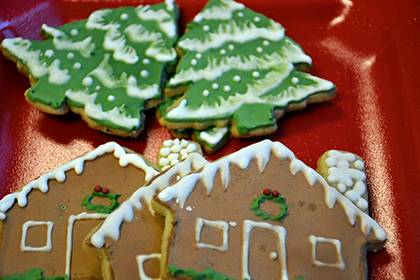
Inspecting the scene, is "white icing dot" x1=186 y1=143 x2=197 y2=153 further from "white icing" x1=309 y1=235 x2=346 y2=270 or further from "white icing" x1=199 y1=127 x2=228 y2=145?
"white icing" x1=309 y1=235 x2=346 y2=270

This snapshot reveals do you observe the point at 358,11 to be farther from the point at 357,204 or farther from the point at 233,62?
the point at 357,204

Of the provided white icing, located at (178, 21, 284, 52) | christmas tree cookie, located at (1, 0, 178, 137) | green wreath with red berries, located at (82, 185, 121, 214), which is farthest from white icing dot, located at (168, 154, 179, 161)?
white icing, located at (178, 21, 284, 52)

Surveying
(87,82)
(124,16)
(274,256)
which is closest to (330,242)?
(274,256)

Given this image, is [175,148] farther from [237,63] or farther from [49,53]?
[49,53]

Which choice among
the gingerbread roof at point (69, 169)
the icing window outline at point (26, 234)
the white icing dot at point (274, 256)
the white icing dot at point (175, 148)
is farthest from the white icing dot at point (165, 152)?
the white icing dot at point (274, 256)

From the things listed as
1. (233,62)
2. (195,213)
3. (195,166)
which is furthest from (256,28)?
(195,213)

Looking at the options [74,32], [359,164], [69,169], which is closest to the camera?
[69,169]
